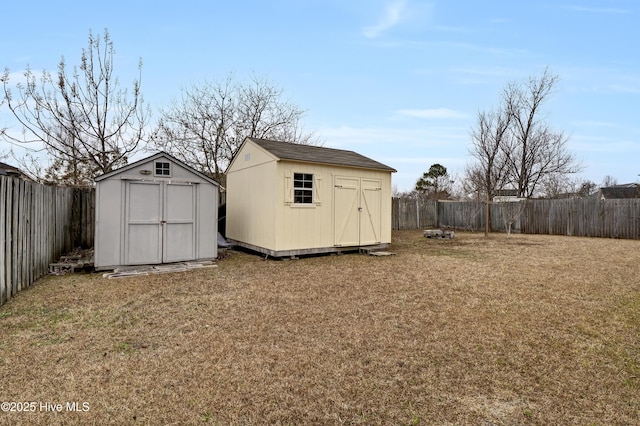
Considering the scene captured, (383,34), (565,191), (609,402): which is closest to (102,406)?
(609,402)

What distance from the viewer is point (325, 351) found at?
10.6 ft

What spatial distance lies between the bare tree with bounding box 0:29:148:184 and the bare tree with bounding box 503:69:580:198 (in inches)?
863

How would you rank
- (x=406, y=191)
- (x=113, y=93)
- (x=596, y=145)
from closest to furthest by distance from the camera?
(x=113, y=93), (x=596, y=145), (x=406, y=191)

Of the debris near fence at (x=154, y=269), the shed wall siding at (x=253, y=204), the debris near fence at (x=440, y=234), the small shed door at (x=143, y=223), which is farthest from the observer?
the debris near fence at (x=440, y=234)

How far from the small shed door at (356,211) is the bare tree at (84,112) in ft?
26.6

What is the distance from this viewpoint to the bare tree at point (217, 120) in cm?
1585

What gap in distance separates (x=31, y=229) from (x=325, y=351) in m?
5.63

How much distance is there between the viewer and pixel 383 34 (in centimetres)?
1062

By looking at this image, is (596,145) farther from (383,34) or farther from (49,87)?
(49,87)

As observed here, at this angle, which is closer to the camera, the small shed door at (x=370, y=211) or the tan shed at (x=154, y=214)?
the tan shed at (x=154, y=214)

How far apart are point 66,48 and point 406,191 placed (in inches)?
1108

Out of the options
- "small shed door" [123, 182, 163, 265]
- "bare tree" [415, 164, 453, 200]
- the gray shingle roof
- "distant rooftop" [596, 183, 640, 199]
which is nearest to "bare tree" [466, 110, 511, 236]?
"bare tree" [415, 164, 453, 200]

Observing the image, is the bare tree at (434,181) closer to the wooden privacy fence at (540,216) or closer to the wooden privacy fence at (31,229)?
the wooden privacy fence at (540,216)

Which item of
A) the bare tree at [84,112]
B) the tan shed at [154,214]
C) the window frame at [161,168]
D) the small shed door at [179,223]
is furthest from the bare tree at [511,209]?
the bare tree at [84,112]
